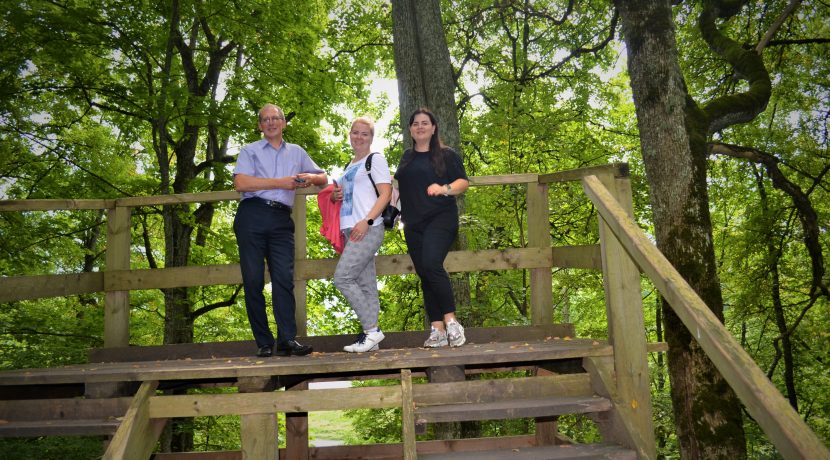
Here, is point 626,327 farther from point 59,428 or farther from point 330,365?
point 59,428

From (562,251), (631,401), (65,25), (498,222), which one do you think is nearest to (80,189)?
(65,25)

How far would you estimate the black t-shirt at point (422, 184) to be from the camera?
4402mm

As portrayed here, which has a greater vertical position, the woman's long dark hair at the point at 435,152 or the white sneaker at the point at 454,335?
the woman's long dark hair at the point at 435,152

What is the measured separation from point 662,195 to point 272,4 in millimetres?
9831

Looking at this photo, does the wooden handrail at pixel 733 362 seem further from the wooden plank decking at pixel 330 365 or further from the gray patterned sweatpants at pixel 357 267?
the gray patterned sweatpants at pixel 357 267

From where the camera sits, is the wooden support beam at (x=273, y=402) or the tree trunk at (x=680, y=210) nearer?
the wooden support beam at (x=273, y=402)

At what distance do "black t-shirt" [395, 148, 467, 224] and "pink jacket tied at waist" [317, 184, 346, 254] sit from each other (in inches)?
20.8

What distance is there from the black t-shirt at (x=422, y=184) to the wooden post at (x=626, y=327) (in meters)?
1.10

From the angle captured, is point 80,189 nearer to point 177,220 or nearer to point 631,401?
point 177,220

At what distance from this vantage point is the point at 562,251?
16.4ft

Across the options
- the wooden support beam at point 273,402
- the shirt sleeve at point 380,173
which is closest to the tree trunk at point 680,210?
the shirt sleeve at point 380,173

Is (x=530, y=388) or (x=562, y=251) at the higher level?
(x=562, y=251)

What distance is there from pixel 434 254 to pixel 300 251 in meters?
1.36

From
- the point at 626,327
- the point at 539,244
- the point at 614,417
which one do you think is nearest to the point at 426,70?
the point at 539,244
